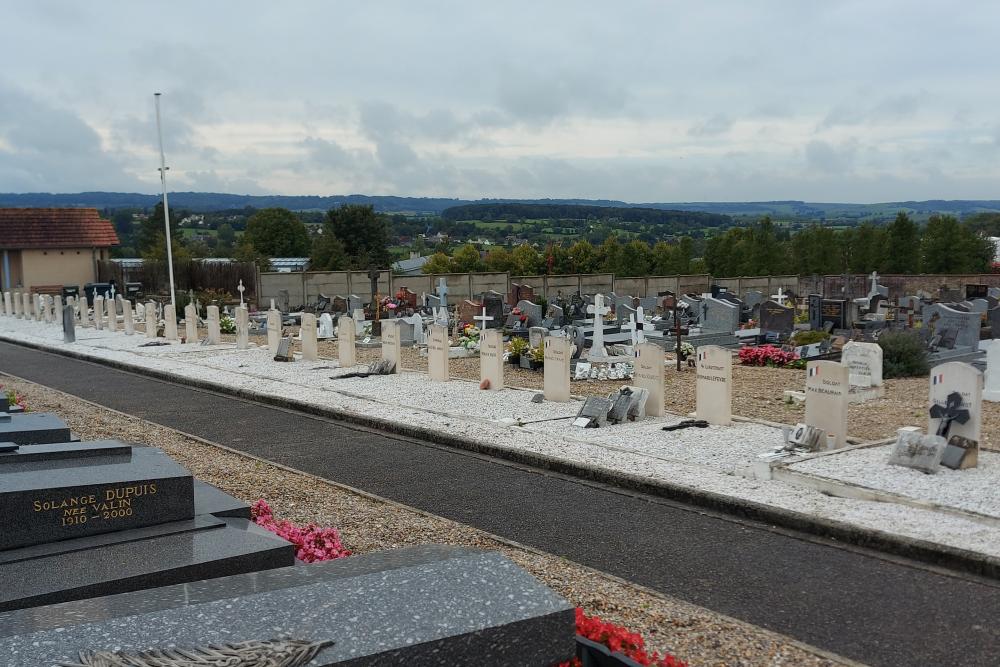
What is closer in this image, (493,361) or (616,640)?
(616,640)

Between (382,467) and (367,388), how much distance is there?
5223 mm

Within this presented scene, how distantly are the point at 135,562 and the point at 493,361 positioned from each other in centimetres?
982

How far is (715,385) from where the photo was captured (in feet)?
37.4

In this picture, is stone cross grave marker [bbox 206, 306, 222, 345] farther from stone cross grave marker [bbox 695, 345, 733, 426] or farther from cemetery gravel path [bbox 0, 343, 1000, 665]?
stone cross grave marker [bbox 695, 345, 733, 426]

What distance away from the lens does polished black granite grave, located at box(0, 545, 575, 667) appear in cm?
346

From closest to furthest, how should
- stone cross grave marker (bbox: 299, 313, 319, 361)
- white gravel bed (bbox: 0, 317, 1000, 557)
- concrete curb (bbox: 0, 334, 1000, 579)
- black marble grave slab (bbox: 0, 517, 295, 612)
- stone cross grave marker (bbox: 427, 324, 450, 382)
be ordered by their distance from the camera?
black marble grave slab (bbox: 0, 517, 295, 612)
concrete curb (bbox: 0, 334, 1000, 579)
white gravel bed (bbox: 0, 317, 1000, 557)
stone cross grave marker (bbox: 427, 324, 450, 382)
stone cross grave marker (bbox: 299, 313, 319, 361)

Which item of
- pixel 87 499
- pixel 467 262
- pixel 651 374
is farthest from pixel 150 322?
pixel 467 262

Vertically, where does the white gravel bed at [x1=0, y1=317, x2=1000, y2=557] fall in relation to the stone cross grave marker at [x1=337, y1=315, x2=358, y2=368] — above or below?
below

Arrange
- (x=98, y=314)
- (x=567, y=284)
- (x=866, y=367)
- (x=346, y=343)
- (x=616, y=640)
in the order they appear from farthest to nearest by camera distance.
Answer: (x=567, y=284), (x=98, y=314), (x=346, y=343), (x=866, y=367), (x=616, y=640)

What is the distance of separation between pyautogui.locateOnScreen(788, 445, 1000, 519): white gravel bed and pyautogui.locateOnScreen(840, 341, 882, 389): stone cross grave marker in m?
4.77

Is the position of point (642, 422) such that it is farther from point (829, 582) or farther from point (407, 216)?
point (407, 216)

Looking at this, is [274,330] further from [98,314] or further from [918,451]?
[918,451]

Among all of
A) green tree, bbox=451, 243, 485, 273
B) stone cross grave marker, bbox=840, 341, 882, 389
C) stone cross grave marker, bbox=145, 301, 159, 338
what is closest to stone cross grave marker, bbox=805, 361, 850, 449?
stone cross grave marker, bbox=840, 341, 882, 389

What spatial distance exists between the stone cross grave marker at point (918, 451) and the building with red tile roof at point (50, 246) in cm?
3952
